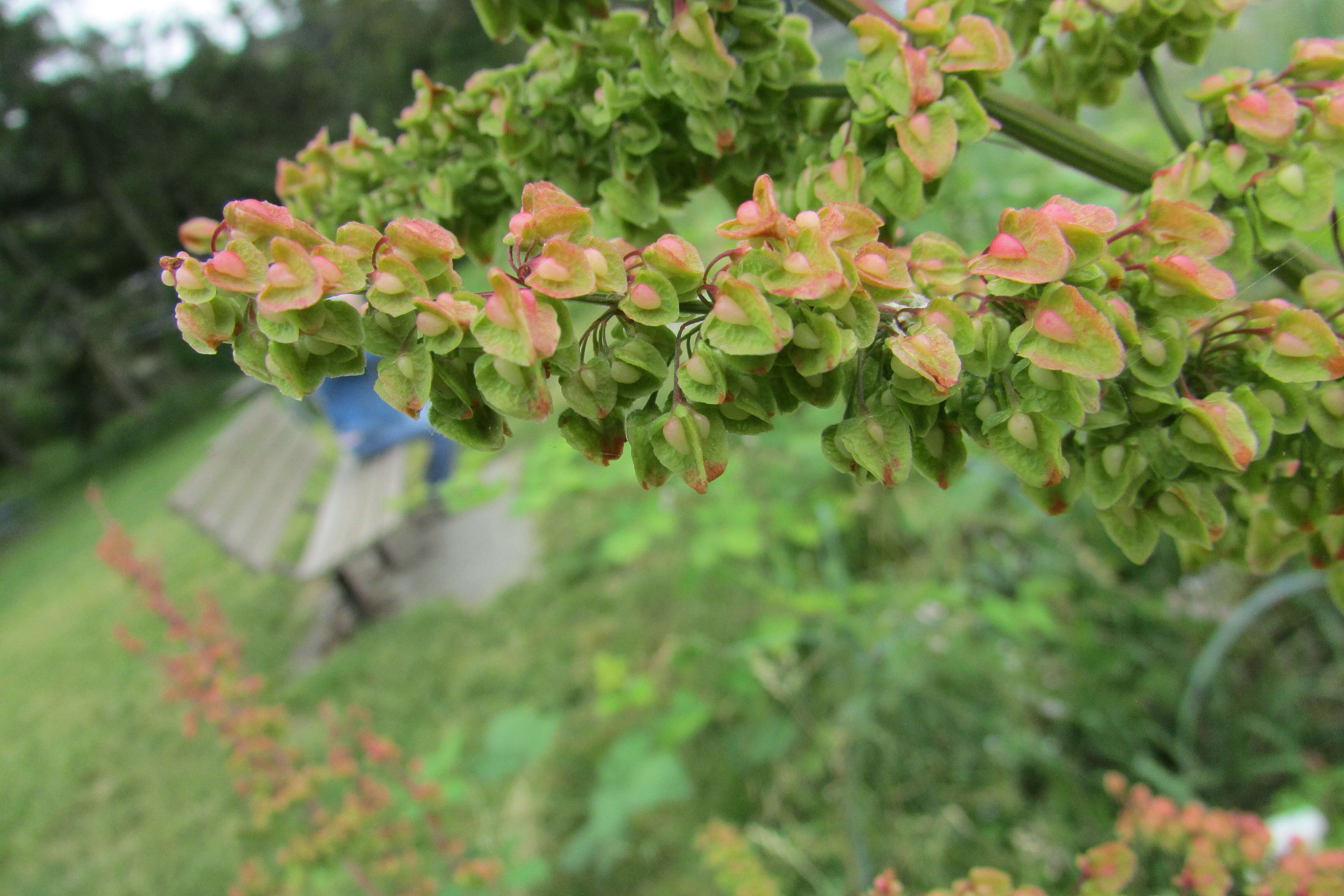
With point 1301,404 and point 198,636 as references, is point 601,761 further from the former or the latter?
point 1301,404

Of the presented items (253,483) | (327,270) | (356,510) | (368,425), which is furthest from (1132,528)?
(368,425)

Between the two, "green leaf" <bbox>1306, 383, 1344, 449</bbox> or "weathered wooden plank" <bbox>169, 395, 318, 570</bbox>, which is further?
"weathered wooden plank" <bbox>169, 395, 318, 570</bbox>

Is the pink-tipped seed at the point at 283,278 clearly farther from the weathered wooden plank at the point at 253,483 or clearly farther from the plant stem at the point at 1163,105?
the weathered wooden plank at the point at 253,483

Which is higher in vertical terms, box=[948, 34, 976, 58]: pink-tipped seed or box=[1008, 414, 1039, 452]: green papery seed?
box=[948, 34, 976, 58]: pink-tipped seed

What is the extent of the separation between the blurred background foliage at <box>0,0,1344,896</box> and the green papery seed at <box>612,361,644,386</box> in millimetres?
524

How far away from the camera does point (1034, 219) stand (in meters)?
0.43

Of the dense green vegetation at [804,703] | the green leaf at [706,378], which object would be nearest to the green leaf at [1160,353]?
the green leaf at [706,378]

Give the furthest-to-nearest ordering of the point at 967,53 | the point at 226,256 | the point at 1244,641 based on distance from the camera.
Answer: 1. the point at 1244,641
2. the point at 967,53
3. the point at 226,256

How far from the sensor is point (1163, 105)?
63cm

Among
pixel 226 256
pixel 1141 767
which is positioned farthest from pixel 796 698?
pixel 226 256

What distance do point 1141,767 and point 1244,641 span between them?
556 millimetres

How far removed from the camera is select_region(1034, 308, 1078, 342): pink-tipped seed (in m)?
0.41

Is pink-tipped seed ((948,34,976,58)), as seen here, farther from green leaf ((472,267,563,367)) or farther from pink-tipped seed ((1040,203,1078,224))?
green leaf ((472,267,563,367))

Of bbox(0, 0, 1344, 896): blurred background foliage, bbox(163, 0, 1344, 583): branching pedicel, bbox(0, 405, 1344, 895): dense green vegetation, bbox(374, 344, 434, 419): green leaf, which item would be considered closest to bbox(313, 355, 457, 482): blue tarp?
bbox(0, 0, 1344, 896): blurred background foliage
